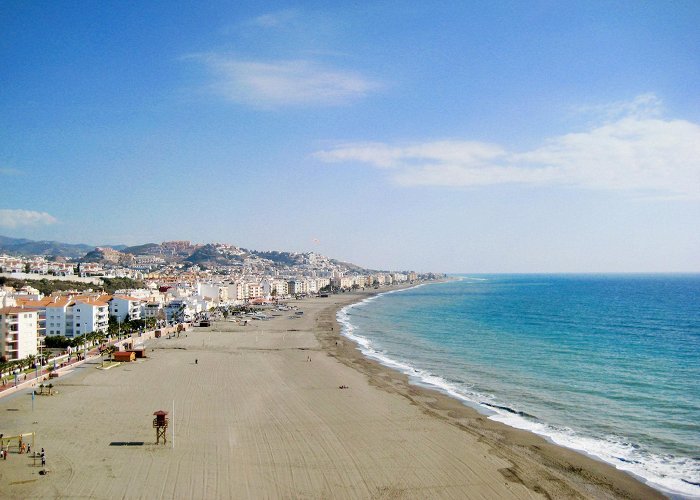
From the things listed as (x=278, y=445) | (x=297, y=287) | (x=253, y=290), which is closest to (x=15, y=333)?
(x=278, y=445)

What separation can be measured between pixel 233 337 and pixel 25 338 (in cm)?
1869

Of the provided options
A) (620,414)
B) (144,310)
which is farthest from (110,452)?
(144,310)

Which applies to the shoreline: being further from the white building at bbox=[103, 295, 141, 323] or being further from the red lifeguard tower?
the white building at bbox=[103, 295, 141, 323]

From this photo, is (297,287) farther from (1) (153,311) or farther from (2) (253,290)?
(1) (153,311)

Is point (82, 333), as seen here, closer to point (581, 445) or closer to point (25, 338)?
point (25, 338)

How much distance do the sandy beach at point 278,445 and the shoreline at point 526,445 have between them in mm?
65

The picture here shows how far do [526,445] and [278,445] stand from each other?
8.77 m

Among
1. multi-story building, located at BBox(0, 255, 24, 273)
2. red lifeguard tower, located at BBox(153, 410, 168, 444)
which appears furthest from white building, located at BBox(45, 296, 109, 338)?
multi-story building, located at BBox(0, 255, 24, 273)

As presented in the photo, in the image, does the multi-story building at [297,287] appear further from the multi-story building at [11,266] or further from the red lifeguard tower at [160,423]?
the red lifeguard tower at [160,423]

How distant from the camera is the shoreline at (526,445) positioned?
15.2m

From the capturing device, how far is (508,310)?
77.5m

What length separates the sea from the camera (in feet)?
60.4

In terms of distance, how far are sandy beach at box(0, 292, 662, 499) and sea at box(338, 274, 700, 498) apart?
1897mm

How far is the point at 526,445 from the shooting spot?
717 inches
